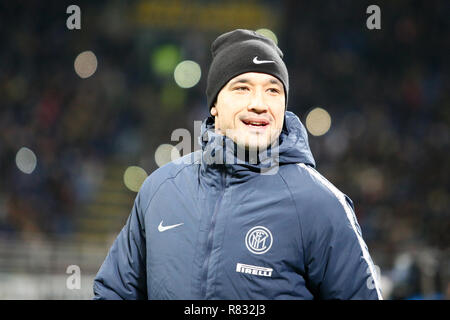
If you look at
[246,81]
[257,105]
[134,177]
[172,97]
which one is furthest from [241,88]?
[172,97]

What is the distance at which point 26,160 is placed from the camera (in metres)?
10.7

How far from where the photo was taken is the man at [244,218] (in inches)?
85.6

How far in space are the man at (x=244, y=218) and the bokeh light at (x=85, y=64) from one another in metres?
11.2

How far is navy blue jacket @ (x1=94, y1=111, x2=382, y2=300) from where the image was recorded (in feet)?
7.12

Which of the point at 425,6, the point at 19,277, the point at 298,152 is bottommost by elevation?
the point at 19,277

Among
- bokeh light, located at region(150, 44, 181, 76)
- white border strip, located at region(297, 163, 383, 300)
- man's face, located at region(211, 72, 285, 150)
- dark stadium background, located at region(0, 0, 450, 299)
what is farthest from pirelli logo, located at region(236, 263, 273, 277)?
bokeh light, located at region(150, 44, 181, 76)

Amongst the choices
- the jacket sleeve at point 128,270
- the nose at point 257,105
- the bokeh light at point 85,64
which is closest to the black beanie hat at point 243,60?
the nose at point 257,105

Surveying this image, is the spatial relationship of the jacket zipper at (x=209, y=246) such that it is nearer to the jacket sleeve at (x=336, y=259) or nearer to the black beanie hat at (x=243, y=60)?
the jacket sleeve at (x=336, y=259)

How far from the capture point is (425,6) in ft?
44.9

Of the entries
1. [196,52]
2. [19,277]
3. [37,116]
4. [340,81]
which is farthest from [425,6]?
[19,277]

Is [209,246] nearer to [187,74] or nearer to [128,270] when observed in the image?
[128,270]

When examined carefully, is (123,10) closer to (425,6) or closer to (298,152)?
(425,6)

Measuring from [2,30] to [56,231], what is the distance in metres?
5.26
